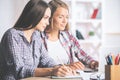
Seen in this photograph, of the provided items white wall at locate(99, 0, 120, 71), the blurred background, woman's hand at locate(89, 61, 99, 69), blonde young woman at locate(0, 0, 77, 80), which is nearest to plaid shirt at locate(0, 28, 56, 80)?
blonde young woman at locate(0, 0, 77, 80)

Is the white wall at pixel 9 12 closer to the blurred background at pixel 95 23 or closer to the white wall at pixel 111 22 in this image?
the blurred background at pixel 95 23

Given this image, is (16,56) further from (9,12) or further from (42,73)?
(9,12)

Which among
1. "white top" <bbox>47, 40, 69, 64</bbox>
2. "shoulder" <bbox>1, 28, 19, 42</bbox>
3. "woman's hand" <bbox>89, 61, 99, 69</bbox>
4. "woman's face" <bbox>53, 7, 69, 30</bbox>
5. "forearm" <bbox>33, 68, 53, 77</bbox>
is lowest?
"woman's hand" <bbox>89, 61, 99, 69</bbox>

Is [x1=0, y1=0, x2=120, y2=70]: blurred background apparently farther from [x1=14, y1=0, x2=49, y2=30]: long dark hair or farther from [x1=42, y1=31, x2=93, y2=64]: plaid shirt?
[x1=14, y1=0, x2=49, y2=30]: long dark hair

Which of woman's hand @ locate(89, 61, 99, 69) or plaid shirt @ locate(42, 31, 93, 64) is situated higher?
plaid shirt @ locate(42, 31, 93, 64)

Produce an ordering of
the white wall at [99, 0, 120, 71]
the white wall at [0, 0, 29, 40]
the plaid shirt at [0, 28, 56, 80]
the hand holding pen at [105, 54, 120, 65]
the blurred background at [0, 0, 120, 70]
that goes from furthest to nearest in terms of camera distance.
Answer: the white wall at [99, 0, 120, 71]
the blurred background at [0, 0, 120, 70]
the white wall at [0, 0, 29, 40]
the plaid shirt at [0, 28, 56, 80]
the hand holding pen at [105, 54, 120, 65]

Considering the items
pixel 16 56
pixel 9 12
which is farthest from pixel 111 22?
pixel 16 56

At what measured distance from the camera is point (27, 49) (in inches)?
47.0

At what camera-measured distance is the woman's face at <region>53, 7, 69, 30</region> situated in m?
1.45

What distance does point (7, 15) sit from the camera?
4.69 ft

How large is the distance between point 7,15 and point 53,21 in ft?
0.85

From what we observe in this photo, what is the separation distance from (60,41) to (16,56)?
15.0 inches

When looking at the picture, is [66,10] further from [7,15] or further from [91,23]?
[91,23]

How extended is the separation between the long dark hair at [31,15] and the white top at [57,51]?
0.22m
